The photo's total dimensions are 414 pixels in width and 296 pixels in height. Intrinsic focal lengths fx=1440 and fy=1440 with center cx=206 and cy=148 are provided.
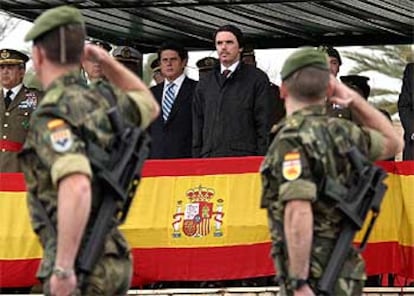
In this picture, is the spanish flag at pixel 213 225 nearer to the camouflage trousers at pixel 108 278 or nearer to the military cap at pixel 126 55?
the military cap at pixel 126 55

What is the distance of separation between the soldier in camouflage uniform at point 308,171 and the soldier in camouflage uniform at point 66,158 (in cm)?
80

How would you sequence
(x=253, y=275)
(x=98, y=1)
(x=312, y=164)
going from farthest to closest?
(x=98, y=1), (x=253, y=275), (x=312, y=164)

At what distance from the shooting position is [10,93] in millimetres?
13039

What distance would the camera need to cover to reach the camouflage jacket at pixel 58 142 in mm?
6570

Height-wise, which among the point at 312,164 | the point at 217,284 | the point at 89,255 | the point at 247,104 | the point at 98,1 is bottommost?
the point at 89,255

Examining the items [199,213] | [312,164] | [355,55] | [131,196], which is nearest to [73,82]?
[131,196]

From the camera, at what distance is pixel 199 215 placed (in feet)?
37.9

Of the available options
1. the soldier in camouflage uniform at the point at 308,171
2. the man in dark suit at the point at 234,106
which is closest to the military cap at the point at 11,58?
the man in dark suit at the point at 234,106

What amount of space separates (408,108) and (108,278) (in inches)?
260

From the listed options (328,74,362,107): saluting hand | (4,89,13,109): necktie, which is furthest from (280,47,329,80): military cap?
(4,89,13,109): necktie

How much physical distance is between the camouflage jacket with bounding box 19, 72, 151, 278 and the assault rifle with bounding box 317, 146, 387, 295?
1090 millimetres

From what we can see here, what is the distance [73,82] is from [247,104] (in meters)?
5.07

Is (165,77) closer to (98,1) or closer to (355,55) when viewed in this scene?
(98,1)

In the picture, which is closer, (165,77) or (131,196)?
(131,196)
